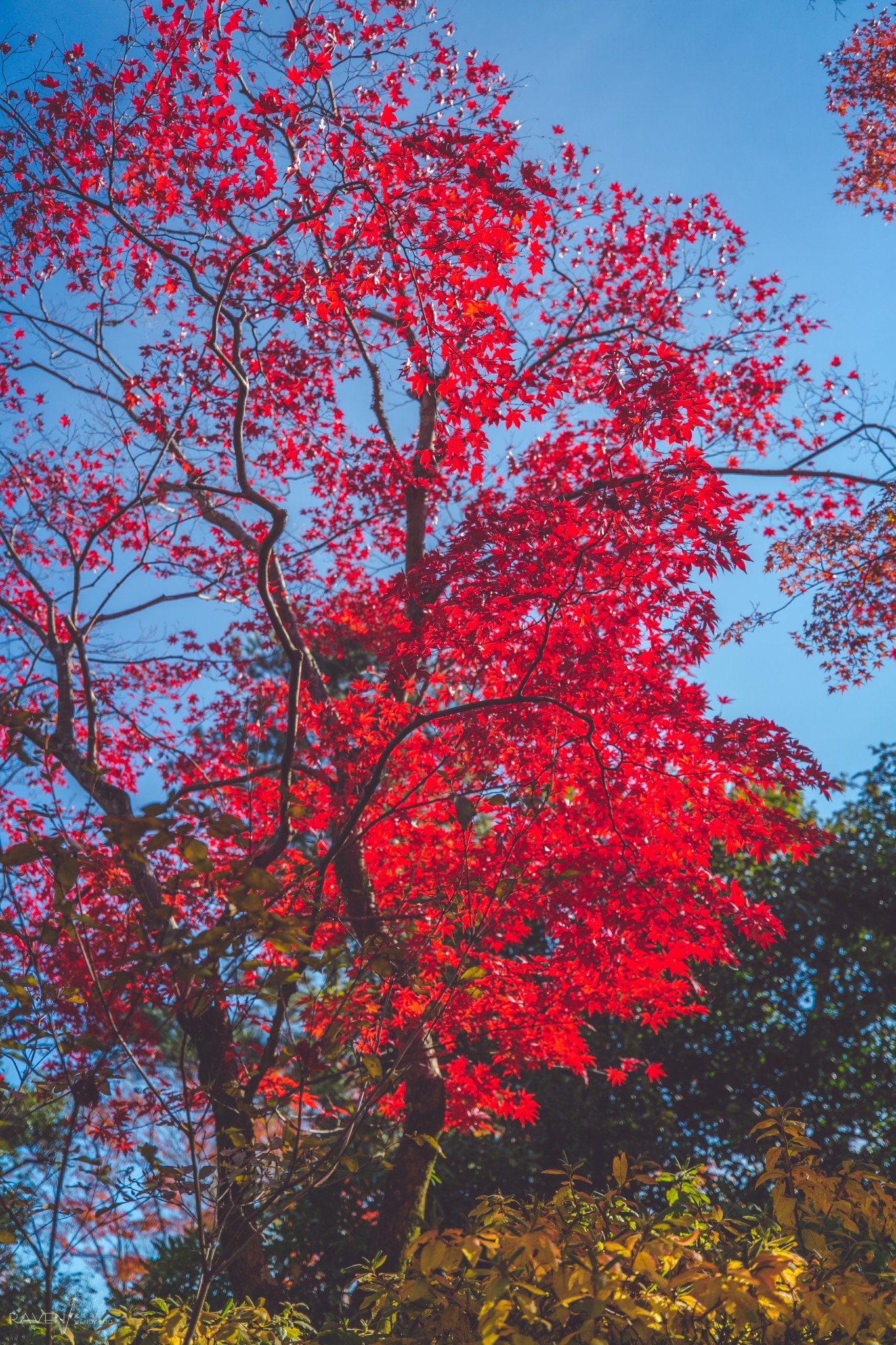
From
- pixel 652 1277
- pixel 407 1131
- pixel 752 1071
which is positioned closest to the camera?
pixel 652 1277

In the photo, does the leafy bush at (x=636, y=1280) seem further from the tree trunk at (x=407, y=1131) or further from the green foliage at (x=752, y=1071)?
the green foliage at (x=752, y=1071)

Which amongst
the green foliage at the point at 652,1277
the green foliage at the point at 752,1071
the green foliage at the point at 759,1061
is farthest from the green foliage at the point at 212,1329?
the green foliage at the point at 759,1061

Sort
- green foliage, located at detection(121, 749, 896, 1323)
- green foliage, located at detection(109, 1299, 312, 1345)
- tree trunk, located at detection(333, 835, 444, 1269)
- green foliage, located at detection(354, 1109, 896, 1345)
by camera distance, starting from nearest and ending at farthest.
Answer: green foliage, located at detection(354, 1109, 896, 1345)
green foliage, located at detection(109, 1299, 312, 1345)
tree trunk, located at detection(333, 835, 444, 1269)
green foliage, located at detection(121, 749, 896, 1323)

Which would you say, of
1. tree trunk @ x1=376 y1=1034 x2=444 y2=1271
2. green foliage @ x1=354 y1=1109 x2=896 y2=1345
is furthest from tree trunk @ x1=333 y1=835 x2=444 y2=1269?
green foliage @ x1=354 y1=1109 x2=896 y2=1345

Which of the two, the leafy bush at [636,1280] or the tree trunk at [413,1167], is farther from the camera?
Result: the tree trunk at [413,1167]

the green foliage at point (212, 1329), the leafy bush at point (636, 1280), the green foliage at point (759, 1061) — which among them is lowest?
the green foliage at point (212, 1329)

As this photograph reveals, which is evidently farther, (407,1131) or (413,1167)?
(407,1131)

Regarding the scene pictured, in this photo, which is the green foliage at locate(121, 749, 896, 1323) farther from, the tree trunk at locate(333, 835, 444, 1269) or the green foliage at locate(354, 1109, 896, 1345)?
the green foliage at locate(354, 1109, 896, 1345)

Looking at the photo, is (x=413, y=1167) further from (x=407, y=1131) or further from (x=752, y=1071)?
(x=752, y=1071)

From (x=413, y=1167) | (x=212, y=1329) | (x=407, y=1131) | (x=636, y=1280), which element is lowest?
(x=212, y=1329)

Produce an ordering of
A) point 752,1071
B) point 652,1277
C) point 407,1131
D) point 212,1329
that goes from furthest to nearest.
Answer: point 752,1071 → point 407,1131 → point 212,1329 → point 652,1277

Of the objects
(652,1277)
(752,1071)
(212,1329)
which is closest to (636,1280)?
(652,1277)

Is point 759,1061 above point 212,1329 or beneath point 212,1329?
above

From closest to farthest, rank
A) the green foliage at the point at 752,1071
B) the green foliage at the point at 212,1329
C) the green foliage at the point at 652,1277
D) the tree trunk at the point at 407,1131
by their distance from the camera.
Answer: the green foliage at the point at 652,1277 < the green foliage at the point at 212,1329 < the tree trunk at the point at 407,1131 < the green foliage at the point at 752,1071
